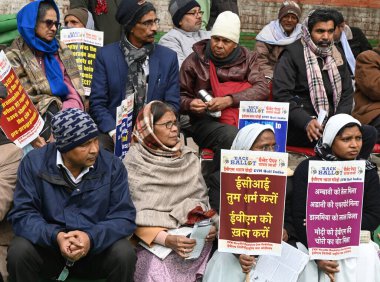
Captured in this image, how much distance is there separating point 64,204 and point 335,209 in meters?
1.74

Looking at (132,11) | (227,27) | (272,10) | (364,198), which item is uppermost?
(132,11)

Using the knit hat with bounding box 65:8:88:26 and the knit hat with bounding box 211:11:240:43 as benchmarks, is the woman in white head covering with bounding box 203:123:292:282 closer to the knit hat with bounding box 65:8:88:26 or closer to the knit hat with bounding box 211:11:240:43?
the knit hat with bounding box 211:11:240:43

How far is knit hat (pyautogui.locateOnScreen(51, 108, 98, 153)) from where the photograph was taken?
580cm

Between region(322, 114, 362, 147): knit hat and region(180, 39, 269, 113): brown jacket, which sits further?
region(180, 39, 269, 113): brown jacket

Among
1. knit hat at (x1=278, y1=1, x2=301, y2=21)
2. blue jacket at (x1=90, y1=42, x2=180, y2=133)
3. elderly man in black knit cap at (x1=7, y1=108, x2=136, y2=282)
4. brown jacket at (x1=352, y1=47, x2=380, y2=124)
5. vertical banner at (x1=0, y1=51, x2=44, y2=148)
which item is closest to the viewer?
elderly man in black knit cap at (x1=7, y1=108, x2=136, y2=282)

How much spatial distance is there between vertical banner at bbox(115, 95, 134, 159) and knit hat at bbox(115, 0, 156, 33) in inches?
32.4

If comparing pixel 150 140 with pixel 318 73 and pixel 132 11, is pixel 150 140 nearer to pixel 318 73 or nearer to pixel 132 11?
pixel 132 11

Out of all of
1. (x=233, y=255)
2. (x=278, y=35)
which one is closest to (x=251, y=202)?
(x=233, y=255)

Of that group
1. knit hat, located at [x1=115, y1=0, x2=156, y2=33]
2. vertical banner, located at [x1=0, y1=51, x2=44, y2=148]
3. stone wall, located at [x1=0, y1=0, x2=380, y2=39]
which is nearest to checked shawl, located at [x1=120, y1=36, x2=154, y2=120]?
knit hat, located at [x1=115, y1=0, x2=156, y2=33]

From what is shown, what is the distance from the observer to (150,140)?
6387mm

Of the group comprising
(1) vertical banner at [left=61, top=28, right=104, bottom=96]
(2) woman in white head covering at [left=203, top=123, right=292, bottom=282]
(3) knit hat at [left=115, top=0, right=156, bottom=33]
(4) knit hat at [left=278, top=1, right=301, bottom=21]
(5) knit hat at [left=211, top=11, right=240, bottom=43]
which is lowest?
(2) woman in white head covering at [left=203, top=123, right=292, bottom=282]

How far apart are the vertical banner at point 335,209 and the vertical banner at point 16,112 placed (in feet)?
6.54

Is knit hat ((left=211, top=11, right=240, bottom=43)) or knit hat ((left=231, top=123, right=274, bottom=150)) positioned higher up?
knit hat ((left=211, top=11, right=240, bottom=43))

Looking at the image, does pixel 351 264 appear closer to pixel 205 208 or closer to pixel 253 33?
pixel 205 208
